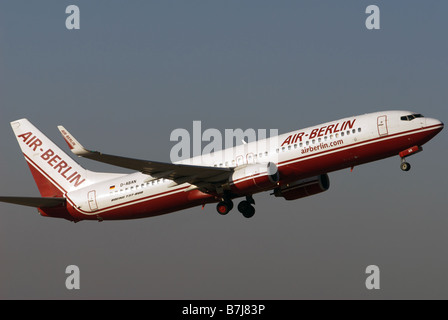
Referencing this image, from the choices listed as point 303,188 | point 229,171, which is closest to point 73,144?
point 229,171

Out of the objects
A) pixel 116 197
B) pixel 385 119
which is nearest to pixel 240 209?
pixel 116 197

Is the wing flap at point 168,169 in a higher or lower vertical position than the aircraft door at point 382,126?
lower

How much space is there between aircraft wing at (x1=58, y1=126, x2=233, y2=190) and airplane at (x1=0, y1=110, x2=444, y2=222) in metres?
0.06

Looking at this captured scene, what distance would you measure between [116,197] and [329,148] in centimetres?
1552

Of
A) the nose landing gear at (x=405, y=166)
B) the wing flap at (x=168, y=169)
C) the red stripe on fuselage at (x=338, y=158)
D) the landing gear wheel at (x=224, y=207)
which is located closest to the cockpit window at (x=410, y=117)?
the red stripe on fuselage at (x=338, y=158)

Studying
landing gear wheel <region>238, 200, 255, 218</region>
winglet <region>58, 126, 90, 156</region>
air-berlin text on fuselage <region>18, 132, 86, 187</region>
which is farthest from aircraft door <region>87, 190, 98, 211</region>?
landing gear wheel <region>238, 200, 255, 218</region>

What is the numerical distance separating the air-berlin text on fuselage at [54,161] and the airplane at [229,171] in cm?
8

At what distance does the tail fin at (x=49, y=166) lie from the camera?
61.2m

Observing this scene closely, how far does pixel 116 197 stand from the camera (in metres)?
57.9

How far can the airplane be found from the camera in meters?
50.7

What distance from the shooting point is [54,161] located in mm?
63281

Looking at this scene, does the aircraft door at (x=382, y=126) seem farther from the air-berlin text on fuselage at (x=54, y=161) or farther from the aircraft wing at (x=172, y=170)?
the air-berlin text on fuselage at (x=54, y=161)
